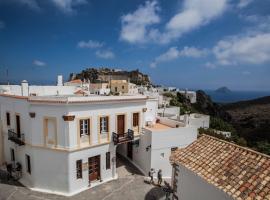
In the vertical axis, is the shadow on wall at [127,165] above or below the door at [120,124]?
below

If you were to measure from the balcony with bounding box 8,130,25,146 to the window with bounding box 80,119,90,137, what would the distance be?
5449 mm

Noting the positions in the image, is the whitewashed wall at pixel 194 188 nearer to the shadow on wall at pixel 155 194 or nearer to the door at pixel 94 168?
the shadow on wall at pixel 155 194

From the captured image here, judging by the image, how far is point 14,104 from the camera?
63.8 ft

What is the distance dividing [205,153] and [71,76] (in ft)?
308

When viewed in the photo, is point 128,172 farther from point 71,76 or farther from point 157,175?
point 71,76

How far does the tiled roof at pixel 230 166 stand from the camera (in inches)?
346

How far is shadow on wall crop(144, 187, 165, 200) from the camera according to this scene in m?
17.3

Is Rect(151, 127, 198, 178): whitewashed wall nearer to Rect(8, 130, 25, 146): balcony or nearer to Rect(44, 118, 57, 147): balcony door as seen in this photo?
Rect(44, 118, 57, 147): balcony door

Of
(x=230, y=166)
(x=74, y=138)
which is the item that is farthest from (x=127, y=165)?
(x=230, y=166)

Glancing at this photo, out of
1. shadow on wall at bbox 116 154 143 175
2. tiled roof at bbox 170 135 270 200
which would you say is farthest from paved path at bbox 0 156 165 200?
tiled roof at bbox 170 135 270 200

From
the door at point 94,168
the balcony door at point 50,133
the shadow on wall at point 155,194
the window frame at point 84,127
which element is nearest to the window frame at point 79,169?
the door at point 94,168

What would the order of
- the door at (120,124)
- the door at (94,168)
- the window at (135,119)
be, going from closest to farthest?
the door at (94,168), the door at (120,124), the window at (135,119)

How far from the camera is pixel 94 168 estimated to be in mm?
19297

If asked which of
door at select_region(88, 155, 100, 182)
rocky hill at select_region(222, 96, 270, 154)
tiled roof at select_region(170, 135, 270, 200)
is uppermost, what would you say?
tiled roof at select_region(170, 135, 270, 200)
